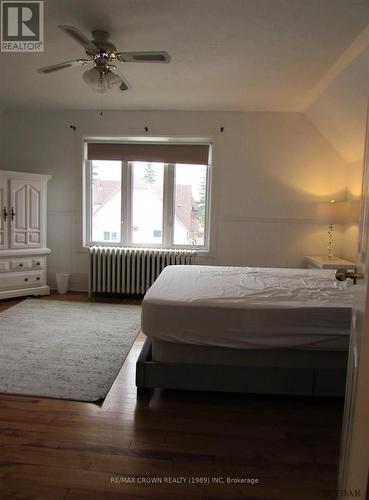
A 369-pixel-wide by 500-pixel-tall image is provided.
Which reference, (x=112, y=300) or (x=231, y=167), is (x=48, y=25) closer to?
(x=231, y=167)

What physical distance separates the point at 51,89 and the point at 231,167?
239 centimetres

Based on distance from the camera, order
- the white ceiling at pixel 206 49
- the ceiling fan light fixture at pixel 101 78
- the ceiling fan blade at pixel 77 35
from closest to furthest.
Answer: the ceiling fan blade at pixel 77 35
the white ceiling at pixel 206 49
the ceiling fan light fixture at pixel 101 78

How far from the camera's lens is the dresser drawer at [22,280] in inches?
164

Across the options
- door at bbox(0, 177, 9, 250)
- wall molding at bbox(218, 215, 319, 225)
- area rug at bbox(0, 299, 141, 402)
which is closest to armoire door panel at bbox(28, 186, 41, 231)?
door at bbox(0, 177, 9, 250)

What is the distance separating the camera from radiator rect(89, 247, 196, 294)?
4480mm

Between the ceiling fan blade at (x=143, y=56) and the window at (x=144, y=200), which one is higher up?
the ceiling fan blade at (x=143, y=56)

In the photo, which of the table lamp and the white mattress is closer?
the white mattress

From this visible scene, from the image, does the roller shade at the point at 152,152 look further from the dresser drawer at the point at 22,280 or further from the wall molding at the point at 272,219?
the dresser drawer at the point at 22,280

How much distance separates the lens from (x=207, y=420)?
1.99m

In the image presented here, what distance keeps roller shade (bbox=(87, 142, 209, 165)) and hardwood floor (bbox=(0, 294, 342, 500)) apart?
10.4ft

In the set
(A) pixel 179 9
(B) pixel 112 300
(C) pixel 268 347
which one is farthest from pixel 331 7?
(B) pixel 112 300

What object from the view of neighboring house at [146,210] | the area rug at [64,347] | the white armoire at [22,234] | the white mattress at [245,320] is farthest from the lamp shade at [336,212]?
the white armoire at [22,234]

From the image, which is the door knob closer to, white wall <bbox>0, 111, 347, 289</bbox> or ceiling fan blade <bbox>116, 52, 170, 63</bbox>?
ceiling fan blade <bbox>116, 52, 170, 63</bbox>

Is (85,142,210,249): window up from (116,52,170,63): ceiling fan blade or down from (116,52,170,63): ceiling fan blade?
down
